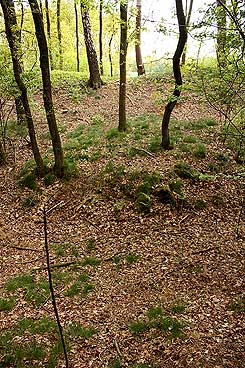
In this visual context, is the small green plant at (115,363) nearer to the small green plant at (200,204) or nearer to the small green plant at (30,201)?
the small green plant at (200,204)

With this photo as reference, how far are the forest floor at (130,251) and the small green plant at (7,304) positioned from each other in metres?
→ 0.02

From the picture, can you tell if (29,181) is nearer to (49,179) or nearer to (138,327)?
(49,179)

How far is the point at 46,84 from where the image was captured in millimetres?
9906

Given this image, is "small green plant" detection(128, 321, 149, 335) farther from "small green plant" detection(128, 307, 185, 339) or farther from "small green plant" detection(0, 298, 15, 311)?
"small green plant" detection(0, 298, 15, 311)

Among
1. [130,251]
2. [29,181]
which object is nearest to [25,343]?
[130,251]

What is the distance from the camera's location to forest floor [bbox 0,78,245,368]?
564 cm

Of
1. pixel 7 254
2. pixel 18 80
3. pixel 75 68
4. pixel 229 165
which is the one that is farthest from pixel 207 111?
pixel 75 68

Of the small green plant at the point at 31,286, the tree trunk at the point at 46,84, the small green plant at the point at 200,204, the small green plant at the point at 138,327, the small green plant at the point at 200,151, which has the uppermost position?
the tree trunk at the point at 46,84

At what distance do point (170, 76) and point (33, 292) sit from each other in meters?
14.9

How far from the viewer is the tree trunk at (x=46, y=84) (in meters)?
8.96

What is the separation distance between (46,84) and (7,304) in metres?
6.44

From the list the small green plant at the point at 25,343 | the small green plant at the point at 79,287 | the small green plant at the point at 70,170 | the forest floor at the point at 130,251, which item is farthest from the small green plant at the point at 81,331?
the small green plant at the point at 70,170

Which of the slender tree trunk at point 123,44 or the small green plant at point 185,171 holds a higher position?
the slender tree trunk at point 123,44

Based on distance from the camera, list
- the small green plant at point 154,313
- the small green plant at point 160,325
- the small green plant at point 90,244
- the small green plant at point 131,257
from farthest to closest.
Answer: the small green plant at point 90,244
the small green plant at point 131,257
the small green plant at point 154,313
the small green plant at point 160,325
